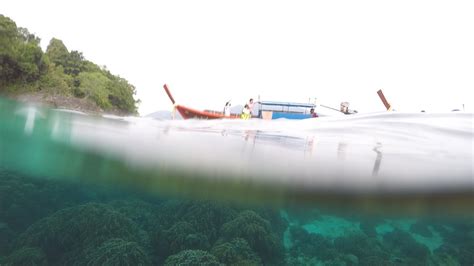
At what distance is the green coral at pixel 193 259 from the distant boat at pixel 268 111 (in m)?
5.62

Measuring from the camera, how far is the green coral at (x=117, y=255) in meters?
→ 11.5

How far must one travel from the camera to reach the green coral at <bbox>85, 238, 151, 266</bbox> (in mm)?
11531

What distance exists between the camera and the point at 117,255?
38.4 feet

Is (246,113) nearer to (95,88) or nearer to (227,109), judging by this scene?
(227,109)

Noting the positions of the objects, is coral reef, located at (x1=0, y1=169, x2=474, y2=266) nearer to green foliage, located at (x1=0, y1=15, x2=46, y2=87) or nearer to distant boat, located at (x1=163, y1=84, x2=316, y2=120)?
distant boat, located at (x1=163, y1=84, x2=316, y2=120)

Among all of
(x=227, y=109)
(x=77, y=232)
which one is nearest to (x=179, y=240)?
(x=77, y=232)

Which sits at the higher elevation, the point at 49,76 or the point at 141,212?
the point at 49,76

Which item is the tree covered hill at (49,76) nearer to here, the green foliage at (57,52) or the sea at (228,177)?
the green foliage at (57,52)

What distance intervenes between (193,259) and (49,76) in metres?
26.1

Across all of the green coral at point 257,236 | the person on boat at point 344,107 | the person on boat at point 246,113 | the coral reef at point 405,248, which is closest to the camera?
the person on boat at point 246,113

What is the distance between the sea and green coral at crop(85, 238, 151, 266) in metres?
0.04

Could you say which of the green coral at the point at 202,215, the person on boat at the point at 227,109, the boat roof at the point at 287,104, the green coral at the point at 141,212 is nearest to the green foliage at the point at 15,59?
the green coral at the point at 141,212

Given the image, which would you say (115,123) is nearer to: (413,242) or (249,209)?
(249,209)

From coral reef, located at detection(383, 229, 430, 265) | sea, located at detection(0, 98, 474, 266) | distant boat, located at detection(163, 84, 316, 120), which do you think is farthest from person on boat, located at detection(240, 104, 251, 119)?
coral reef, located at detection(383, 229, 430, 265)
